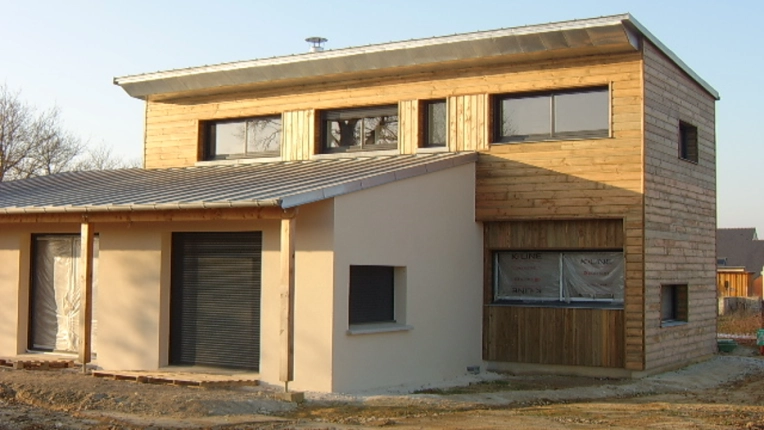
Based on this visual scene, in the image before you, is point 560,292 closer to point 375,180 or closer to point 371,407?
point 375,180

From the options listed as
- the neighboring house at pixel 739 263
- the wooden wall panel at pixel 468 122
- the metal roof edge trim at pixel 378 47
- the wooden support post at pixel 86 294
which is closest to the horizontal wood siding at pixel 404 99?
the wooden wall panel at pixel 468 122

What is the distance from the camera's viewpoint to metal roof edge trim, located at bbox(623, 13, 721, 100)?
14.6 meters

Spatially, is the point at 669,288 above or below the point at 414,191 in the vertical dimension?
below

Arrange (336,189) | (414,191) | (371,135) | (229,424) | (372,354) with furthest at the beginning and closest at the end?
1. (371,135)
2. (414,191)
3. (372,354)
4. (336,189)
5. (229,424)

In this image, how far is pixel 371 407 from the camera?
38.9 ft

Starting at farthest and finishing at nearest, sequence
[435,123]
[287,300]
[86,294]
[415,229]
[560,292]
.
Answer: [435,123]
[560,292]
[415,229]
[86,294]
[287,300]

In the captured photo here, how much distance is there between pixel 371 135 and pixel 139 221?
16.5 feet

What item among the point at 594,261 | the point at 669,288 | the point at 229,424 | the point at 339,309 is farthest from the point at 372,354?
the point at 669,288

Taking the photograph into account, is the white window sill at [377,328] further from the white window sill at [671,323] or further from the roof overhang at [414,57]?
the roof overhang at [414,57]

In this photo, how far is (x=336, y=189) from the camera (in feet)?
41.3

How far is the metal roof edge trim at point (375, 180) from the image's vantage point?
12.0 metres

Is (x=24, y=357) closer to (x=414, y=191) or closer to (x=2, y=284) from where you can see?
(x=2, y=284)

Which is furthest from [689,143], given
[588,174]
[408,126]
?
[408,126]

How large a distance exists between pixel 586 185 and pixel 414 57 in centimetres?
382
